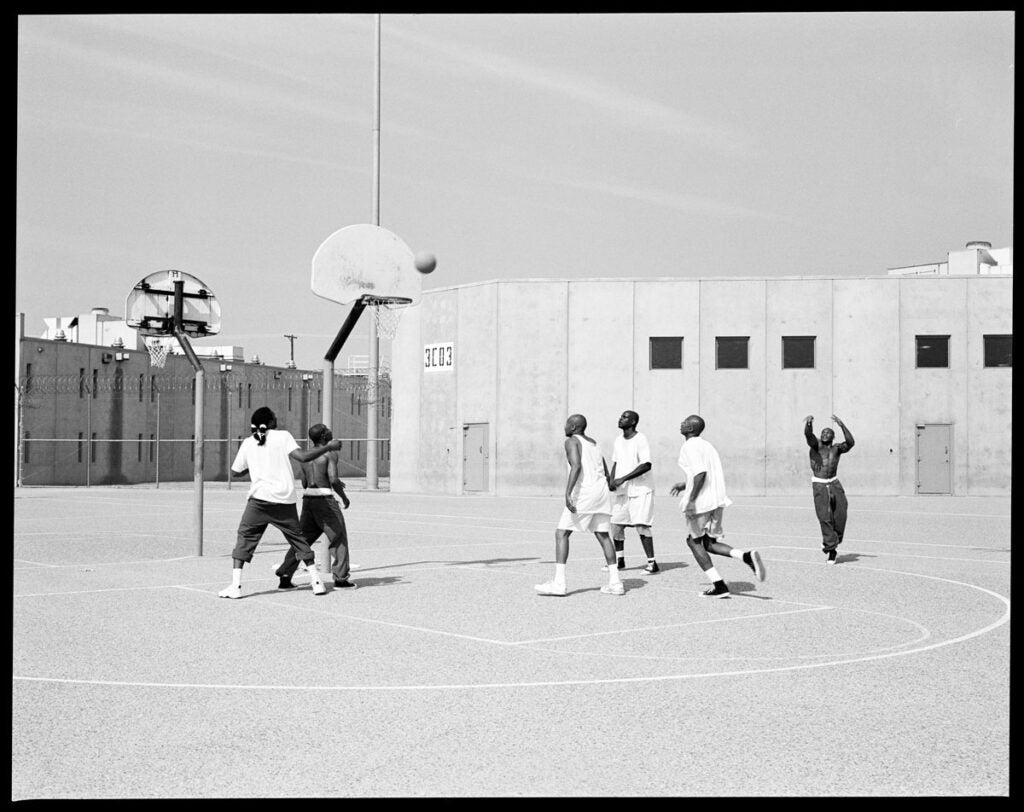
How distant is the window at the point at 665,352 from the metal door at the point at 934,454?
7153 millimetres

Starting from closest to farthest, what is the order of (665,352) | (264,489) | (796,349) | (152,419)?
(264,489)
(796,349)
(665,352)
(152,419)

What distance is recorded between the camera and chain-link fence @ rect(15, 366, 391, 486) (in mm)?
50781

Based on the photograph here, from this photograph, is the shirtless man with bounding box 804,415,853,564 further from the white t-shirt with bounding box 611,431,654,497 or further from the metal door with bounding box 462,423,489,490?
the metal door with bounding box 462,423,489,490

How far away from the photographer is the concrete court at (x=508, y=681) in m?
6.11

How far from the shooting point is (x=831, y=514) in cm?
1666

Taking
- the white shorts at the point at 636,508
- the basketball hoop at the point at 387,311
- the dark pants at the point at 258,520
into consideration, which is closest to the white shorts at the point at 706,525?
the white shorts at the point at 636,508

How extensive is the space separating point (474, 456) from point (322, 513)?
26220 mm

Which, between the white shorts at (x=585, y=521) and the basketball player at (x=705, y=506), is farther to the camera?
the white shorts at (x=585, y=521)

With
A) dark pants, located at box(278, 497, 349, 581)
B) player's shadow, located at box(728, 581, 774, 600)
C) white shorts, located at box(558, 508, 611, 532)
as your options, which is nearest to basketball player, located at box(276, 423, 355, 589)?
dark pants, located at box(278, 497, 349, 581)

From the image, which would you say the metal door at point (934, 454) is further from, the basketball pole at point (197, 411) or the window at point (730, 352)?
the basketball pole at point (197, 411)

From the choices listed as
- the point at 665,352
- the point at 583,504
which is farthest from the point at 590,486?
the point at 665,352

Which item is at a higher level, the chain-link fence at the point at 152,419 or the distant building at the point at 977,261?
the distant building at the point at 977,261

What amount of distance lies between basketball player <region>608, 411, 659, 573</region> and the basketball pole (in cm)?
575

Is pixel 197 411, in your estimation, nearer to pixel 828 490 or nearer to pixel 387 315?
pixel 387 315
